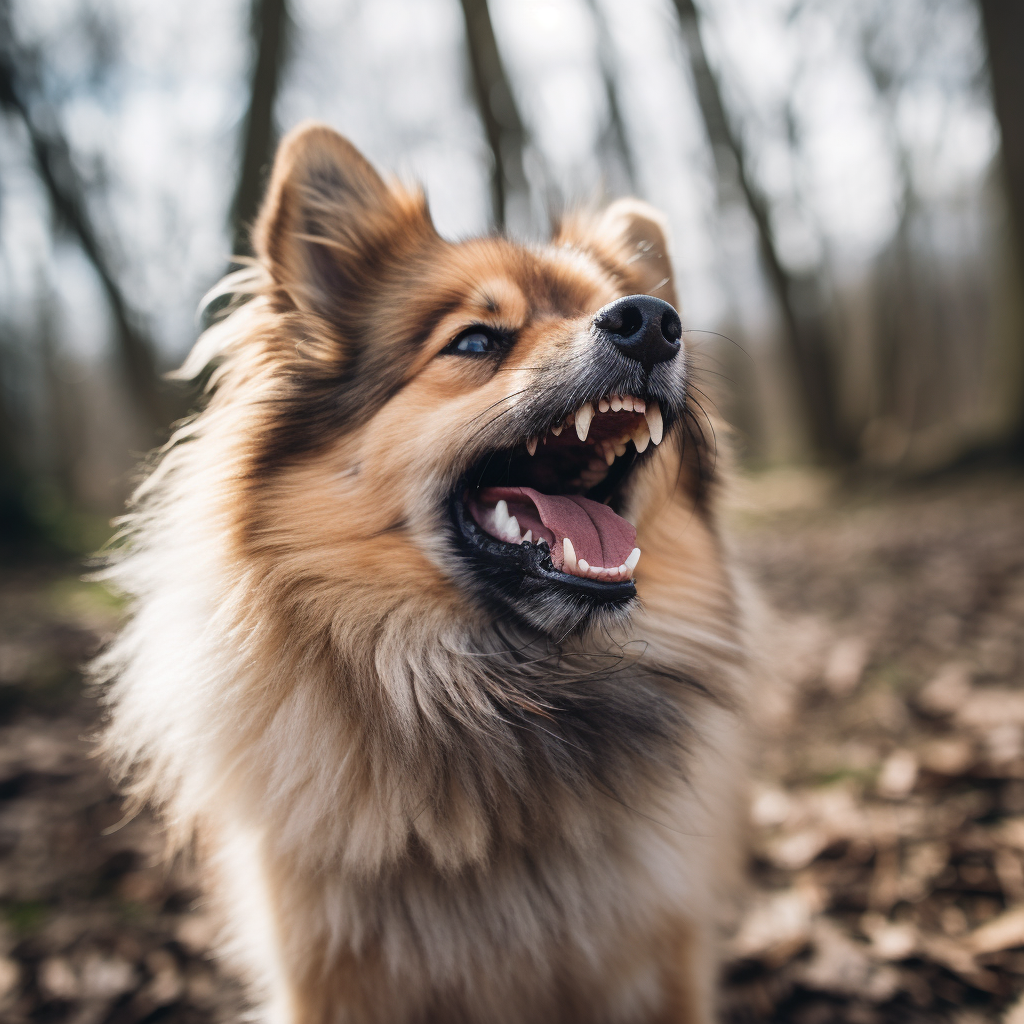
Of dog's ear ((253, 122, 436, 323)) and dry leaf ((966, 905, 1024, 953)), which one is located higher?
dog's ear ((253, 122, 436, 323))

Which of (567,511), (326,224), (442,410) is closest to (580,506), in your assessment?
(567,511)

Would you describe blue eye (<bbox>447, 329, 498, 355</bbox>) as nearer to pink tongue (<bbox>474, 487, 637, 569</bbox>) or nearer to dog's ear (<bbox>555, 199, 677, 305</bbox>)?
pink tongue (<bbox>474, 487, 637, 569</bbox>)

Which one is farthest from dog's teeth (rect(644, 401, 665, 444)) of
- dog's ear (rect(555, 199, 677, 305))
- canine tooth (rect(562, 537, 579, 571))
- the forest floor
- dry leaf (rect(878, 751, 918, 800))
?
dry leaf (rect(878, 751, 918, 800))

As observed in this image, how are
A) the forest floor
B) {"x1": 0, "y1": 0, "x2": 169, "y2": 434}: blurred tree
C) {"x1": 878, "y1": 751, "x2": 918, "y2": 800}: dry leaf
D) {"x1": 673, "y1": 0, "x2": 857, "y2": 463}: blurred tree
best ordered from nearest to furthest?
the forest floor
{"x1": 878, "y1": 751, "x2": 918, "y2": 800}: dry leaf
{"x1": 0, "y1": 0, "x2": 169, "y2": 434}: blurred tree
{"x1": 673, "y1": 0, "x2": 857, "y2": 463}: blurred tree

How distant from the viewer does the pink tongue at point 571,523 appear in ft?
6.58

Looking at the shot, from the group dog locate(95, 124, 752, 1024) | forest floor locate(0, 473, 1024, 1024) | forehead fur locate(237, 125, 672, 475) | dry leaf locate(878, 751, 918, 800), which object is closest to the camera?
dog locate(95, 124, 752, 1024)

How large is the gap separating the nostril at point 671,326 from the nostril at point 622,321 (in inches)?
3.1

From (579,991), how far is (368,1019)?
0.56 metres

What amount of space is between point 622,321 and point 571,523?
569mm

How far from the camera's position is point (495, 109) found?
25.5ft

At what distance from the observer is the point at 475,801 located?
6.01ft

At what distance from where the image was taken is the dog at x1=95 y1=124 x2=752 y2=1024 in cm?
185

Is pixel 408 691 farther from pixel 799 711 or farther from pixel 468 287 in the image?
pixel 799 711

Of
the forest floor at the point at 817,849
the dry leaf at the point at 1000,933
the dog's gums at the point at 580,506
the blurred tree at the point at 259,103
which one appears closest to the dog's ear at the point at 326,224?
the dog's gums at the point at 580,506
